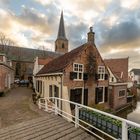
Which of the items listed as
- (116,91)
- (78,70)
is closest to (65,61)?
(78,70)

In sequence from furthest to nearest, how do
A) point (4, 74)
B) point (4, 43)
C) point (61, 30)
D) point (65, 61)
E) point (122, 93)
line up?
1. point (61, 30)
2. point (4, 43)
3. point (122, 93)
4. point (4, 74)
5. point (65, 61)

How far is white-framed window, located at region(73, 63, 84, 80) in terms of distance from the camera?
653 inches

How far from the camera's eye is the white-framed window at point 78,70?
54.4 feet

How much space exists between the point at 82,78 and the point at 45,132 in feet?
38.0

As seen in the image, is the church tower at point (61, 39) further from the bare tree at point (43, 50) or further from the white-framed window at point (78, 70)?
the white-framed window at point (78, 70)

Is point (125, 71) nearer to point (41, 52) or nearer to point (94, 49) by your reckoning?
point (94, 49)

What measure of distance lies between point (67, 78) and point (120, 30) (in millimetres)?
9204

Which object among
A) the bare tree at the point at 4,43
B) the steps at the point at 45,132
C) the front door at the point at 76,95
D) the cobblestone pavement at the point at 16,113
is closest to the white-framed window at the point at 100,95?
the front door at the point at 76,95

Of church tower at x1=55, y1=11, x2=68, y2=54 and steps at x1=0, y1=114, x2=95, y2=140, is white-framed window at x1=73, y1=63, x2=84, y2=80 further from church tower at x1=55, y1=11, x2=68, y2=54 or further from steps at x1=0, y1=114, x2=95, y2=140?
church tower at x1=55, y1=11, x2=68, y2=54

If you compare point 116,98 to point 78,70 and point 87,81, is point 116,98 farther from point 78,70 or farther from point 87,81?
point 78,70

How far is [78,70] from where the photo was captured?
16.9 metres

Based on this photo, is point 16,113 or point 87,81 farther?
point 87,81

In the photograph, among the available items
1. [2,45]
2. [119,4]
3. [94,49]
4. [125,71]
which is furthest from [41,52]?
[119,4]

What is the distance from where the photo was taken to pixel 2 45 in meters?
51.2
